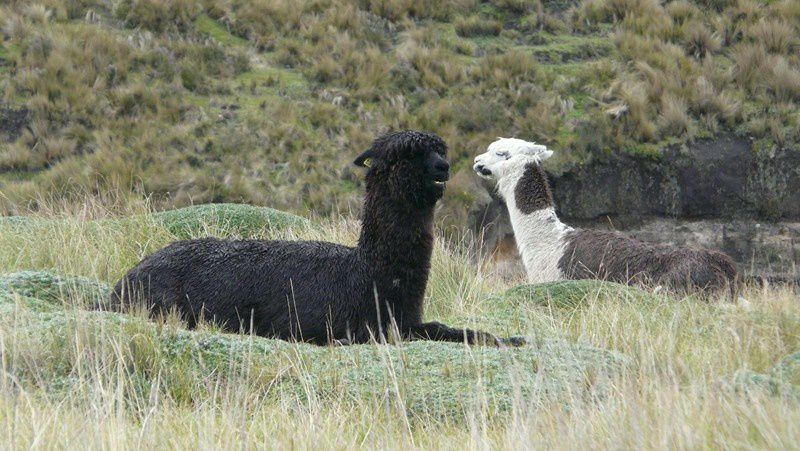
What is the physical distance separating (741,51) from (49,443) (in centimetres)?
1869

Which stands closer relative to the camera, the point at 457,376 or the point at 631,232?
the point at 457,376

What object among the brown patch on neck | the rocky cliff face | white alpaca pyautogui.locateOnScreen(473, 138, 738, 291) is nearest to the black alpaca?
white alpaca pyautogui.locateOnScreen(473, 138, 738, 291)

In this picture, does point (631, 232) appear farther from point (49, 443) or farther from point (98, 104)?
point (49, 443)

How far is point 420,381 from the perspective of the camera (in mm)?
4762

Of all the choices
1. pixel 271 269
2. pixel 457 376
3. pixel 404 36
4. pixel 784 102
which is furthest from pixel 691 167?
pixel 457 376

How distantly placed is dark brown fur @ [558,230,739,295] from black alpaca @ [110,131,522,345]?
2782 millimetres

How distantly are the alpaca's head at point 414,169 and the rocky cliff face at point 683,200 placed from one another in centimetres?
899

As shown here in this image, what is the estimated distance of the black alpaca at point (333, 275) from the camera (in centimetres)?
627

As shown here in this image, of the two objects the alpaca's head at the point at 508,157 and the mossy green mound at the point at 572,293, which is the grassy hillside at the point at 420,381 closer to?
the mossy green mound at the point at 572,293

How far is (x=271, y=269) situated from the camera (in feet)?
21.2

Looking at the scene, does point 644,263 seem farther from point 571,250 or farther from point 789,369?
point 789,369

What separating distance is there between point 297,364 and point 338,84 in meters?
16.2

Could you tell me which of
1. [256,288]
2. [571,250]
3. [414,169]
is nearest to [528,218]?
[571,250]

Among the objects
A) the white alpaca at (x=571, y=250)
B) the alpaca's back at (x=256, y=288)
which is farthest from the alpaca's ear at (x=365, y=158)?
the white alpaca at (x=571, y=250)
